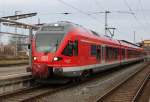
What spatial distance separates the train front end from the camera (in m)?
17.4

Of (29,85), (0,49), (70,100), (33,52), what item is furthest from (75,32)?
(0,49)

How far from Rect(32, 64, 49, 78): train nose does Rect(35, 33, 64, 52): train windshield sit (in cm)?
85

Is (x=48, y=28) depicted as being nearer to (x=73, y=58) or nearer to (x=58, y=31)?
(x=58, y=31)

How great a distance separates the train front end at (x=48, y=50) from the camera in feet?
57.2

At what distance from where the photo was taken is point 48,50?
1775 cm

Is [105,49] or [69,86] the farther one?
[105,49]

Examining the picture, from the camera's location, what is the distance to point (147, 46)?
78500 mm

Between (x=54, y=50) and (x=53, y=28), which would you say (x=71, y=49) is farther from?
(x=53, y=28)

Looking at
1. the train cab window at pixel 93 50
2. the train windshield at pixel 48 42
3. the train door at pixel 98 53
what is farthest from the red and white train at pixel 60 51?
the train door at pixel 98 53

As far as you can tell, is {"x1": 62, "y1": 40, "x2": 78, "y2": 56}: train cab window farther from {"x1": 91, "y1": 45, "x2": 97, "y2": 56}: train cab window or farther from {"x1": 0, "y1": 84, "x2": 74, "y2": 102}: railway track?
Answer: {"x1": 91, "y1": 45, "x2": 97, "y2": 56}: train cab window

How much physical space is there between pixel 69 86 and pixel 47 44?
2.50 m

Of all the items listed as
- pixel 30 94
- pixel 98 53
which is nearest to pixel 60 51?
pixel 30 94

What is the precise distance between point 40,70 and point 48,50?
1.08m

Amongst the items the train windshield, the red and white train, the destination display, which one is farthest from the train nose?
the destination display
